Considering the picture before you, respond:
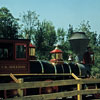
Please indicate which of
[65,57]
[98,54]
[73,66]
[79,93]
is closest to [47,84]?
[79,93]

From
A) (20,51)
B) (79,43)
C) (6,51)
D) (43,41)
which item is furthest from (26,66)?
(43,41)

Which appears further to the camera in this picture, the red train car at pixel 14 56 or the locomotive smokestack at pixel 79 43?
the locomotive smokestack at pixel 79 43

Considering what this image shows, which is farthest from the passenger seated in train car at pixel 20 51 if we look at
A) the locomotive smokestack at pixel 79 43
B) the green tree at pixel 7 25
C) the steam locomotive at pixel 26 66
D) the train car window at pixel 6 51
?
the green tree at pixel 7 25

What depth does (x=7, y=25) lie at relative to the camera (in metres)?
47.2

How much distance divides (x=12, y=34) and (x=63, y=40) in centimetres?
2039

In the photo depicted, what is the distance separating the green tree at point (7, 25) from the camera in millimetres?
45062

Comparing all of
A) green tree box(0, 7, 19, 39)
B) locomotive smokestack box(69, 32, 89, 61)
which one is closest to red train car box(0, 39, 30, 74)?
locomotive smokestack box(69, 32, 89, 61)

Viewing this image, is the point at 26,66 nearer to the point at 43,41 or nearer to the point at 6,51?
the point at 6,51

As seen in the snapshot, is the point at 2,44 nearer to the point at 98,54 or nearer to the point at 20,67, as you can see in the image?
the point at 20,67

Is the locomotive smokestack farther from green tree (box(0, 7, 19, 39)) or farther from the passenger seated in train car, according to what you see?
green tree (box(0, 7, 19, 39))

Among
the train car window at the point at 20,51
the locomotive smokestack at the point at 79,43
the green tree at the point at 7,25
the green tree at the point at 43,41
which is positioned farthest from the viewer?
the green tree at the point at 43,41

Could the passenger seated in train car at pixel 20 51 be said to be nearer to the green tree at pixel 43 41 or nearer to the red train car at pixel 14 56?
the red train car at pixel 14 56

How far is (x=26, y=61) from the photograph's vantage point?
11797 mm

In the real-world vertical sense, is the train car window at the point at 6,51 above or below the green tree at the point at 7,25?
below
